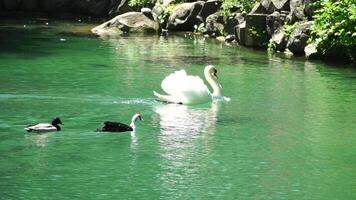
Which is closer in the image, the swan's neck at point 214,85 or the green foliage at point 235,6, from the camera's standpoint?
the swan's neck at point 214,85

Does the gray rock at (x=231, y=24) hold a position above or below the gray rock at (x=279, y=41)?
above

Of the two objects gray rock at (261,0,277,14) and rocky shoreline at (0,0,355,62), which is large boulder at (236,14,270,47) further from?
gray rock at (261,0,277,14)

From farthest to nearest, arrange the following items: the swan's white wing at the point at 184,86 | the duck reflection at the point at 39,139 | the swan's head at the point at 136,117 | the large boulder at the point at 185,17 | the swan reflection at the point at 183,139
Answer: the large boulder at the point at 185,17 → the swan's white wing at the point at 184,86 → the swan's head at the point at 136,117 → the duck reflection at the point at 39,139 → the swan reflection at the point at 183,139

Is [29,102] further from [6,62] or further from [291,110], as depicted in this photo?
[6,62]

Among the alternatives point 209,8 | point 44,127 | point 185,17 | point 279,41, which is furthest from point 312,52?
point 44,127

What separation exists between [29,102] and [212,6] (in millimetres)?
17084

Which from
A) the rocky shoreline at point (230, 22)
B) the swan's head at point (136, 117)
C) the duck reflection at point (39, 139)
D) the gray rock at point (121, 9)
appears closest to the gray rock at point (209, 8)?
the rocky shoreline at point (230, 22)

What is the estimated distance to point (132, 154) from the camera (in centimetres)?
1080

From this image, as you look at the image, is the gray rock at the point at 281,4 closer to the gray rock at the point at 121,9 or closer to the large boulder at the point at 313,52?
the large boulder at the point at 313,52

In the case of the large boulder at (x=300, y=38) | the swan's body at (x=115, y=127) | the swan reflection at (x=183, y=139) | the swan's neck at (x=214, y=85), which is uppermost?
the large boulder at (x=300, y=38)

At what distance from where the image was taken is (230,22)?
91.8ft

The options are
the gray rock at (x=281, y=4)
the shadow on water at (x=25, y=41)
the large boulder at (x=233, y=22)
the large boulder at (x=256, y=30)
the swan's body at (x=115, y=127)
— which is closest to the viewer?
the swan's body at (x=115, y=127)

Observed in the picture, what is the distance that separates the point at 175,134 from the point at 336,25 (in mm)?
10310

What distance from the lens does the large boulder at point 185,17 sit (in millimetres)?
31078
